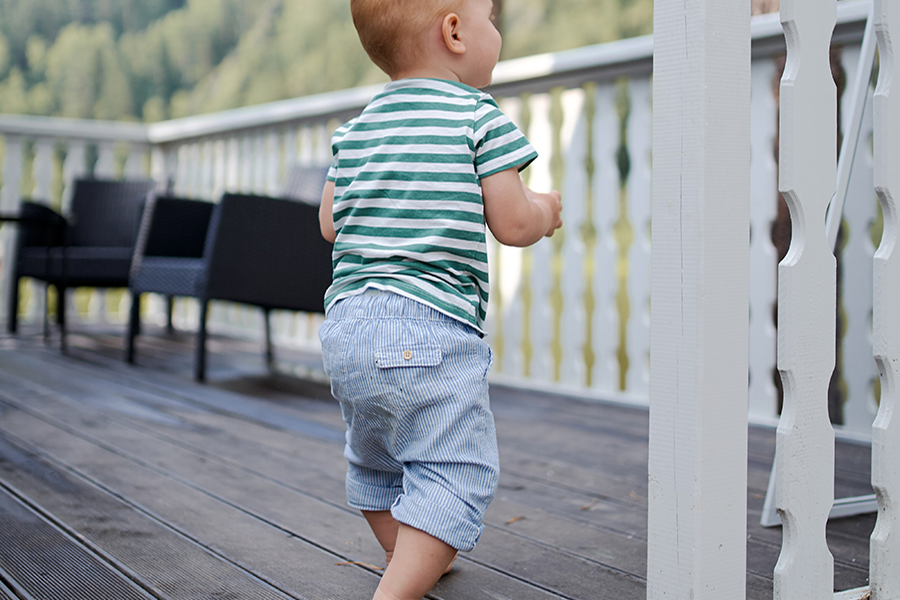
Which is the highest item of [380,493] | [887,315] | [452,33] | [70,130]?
[70,130]

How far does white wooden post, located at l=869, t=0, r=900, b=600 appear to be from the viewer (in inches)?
41.9

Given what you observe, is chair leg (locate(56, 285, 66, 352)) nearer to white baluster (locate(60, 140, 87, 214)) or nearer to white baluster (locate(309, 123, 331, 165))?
white baluster (locate(60, 140, 87, 214))

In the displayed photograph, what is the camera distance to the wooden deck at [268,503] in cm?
123

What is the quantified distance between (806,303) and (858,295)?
1587mm

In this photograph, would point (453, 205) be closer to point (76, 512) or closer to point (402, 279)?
point (402, 279)

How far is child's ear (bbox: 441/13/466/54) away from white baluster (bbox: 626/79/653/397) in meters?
1.84

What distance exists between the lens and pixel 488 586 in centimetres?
123

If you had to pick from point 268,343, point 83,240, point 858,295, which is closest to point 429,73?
point 858,295

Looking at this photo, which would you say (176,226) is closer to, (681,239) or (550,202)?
(550,202)

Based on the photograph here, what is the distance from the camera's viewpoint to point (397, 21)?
3.51 ft

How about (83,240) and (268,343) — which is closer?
(268,343)

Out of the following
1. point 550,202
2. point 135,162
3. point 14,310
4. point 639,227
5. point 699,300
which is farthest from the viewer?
point 135,162

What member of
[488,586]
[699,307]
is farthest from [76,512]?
[699,307]

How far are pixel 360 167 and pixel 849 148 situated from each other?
3.40 feet
